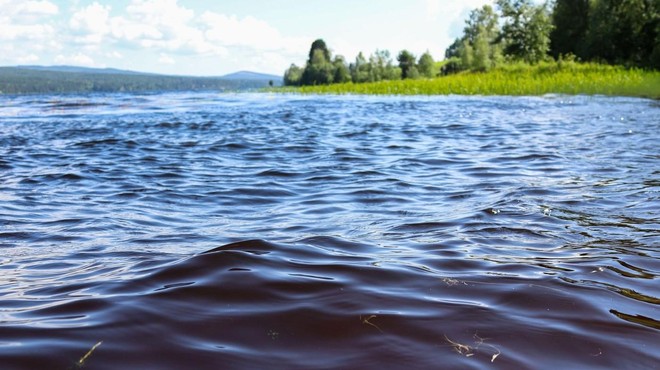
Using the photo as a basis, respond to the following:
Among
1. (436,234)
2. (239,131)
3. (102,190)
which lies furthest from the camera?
(239,131)

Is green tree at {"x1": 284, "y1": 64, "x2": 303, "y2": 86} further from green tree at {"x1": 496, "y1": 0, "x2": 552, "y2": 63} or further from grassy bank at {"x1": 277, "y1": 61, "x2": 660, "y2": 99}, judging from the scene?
grassy bank at {"x1": 277, "y1": 61, "x2": 660, "y2": 99}

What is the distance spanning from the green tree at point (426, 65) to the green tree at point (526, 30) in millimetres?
27094

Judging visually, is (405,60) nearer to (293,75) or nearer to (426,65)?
(426,65)

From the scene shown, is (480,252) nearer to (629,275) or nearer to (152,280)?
(629,275)

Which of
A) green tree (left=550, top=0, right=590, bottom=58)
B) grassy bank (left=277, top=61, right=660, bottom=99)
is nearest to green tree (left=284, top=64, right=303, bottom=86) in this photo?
green tree (left=550, top=0, right=590, bottom=58)

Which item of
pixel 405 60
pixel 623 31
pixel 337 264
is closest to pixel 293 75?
pixel 405 60

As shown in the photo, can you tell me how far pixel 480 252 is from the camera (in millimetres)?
3428

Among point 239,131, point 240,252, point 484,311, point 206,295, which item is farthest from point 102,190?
point 239,131

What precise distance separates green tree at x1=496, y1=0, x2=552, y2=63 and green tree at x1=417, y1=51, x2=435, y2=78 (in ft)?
88.9

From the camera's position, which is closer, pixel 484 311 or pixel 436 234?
pixel 484 311

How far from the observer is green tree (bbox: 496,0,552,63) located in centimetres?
4788

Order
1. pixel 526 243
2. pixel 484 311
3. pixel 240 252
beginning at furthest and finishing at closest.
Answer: pixel 526 243 < pixel 240 252 < pixel 484 311

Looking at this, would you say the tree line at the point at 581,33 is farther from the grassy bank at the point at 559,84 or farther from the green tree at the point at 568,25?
the grassy bank at the point at 559,84

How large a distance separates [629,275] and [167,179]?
542cm
